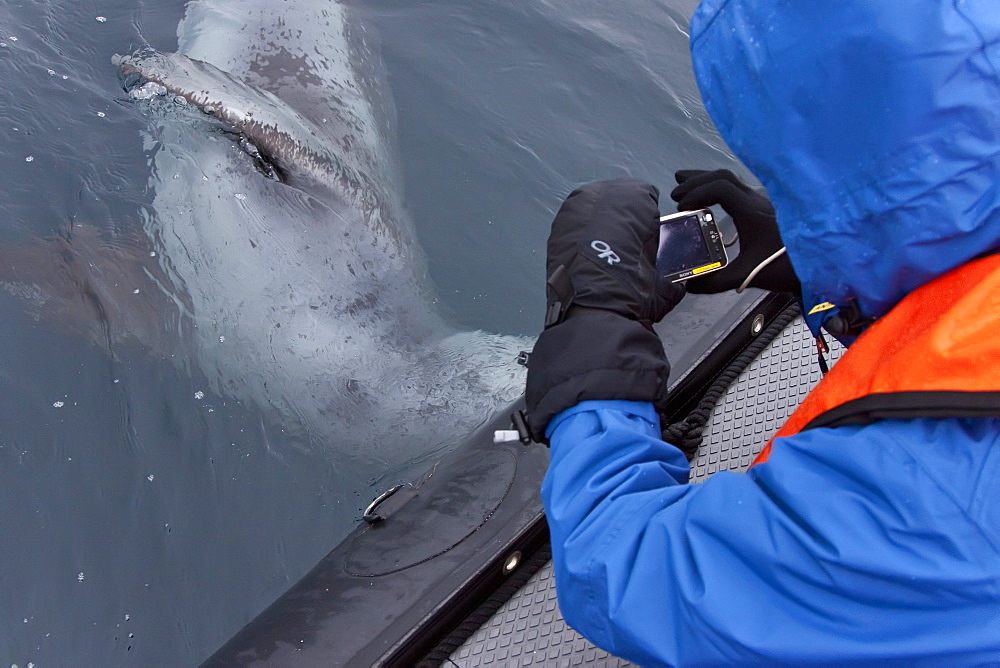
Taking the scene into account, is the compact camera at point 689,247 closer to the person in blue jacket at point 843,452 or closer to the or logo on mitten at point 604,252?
the or logo on mitten at point 604,252

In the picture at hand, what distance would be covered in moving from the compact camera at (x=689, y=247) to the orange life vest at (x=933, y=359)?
904mm

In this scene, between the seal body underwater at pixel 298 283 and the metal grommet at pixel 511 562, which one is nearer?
the metal grommet at pixel 511 562

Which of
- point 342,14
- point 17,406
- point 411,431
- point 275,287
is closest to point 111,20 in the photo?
point 342,14

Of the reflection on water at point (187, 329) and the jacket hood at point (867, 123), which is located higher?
the jacket hood at point (867, 123)

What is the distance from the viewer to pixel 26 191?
452 cm

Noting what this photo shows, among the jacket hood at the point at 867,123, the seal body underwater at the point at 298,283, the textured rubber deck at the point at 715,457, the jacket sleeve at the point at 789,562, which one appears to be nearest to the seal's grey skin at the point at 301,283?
the seal body underwater at the point at 298,283

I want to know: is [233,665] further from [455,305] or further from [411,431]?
[455,305]

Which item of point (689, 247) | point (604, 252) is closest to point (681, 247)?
point (689, 247)

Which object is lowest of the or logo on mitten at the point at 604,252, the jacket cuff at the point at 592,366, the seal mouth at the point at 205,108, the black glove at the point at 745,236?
the seal mouth at the point at 205,108

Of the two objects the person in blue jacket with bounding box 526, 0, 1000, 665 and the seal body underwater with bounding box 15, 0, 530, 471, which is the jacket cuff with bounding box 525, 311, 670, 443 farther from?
the seal body underwater with bounding box 15, 0, 530, 471

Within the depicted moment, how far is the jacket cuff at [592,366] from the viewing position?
1.94 metres

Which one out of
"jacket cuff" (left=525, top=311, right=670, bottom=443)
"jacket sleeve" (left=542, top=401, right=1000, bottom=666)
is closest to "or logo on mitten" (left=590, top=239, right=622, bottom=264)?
"jacket cuff" (left=525, top=311, right=670, bottom=443)

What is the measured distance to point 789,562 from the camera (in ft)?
4.54

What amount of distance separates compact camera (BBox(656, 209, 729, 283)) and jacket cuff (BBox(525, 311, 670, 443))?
1.50ft
